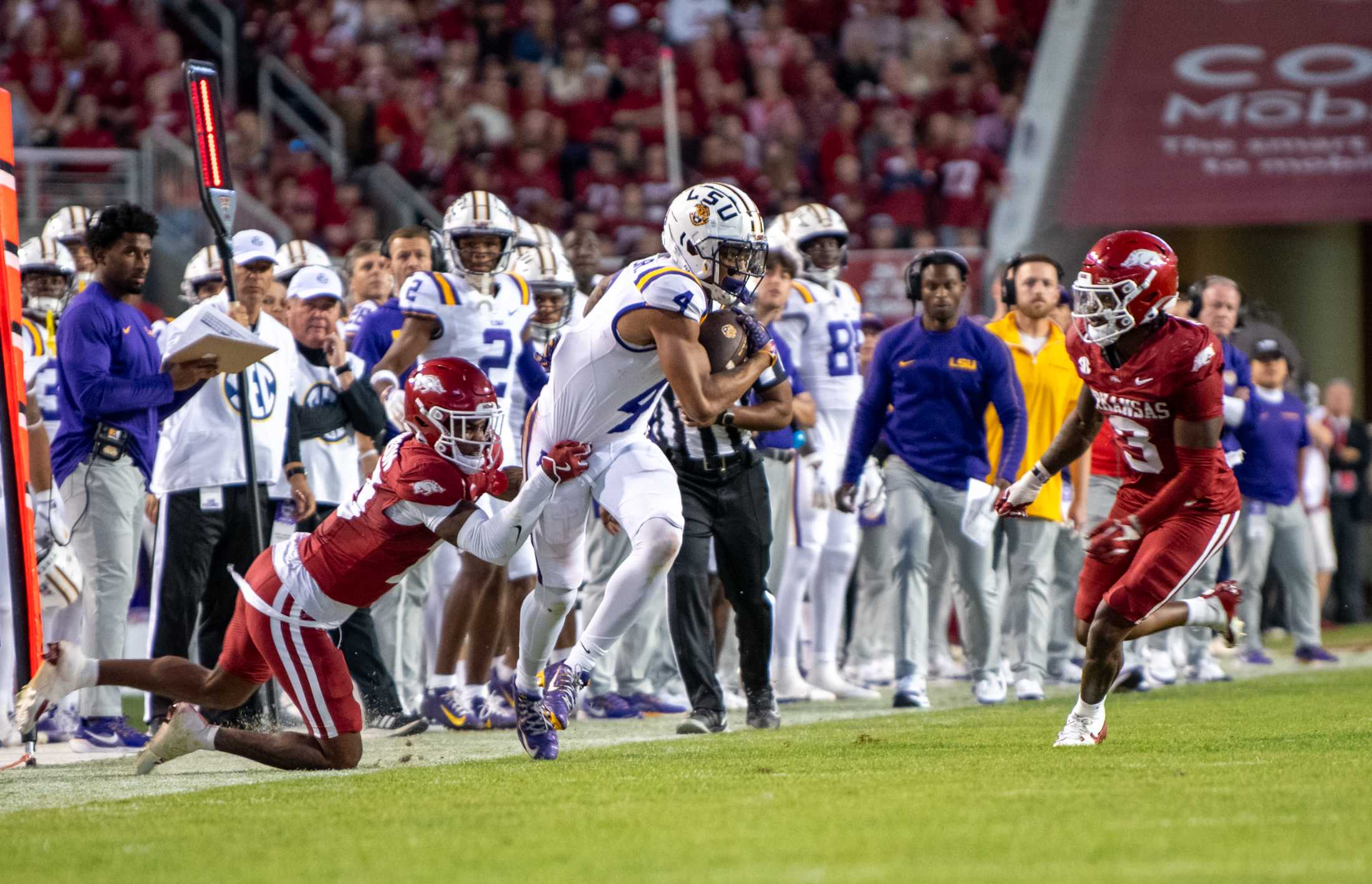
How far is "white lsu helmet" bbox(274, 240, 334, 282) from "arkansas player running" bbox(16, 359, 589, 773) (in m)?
3.80

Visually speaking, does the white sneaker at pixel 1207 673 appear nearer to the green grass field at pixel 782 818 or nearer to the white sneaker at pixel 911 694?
the white sneaker at pixel 911 694

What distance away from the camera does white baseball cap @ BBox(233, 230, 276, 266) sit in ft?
28.0

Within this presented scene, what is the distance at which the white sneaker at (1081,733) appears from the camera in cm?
645

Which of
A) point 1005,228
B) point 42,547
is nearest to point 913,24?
point 1005,228

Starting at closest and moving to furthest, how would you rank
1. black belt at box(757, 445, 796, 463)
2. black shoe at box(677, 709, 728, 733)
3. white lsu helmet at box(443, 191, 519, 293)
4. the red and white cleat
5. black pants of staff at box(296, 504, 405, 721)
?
the red and white cleat < black shoe at box(677, 709, 728, 733) < black pants of staff at box(296, 504, 405, 721) < white lsu helmet at box(443, 191, 519, 293) < black belt at box(757, 445, 796, 463)

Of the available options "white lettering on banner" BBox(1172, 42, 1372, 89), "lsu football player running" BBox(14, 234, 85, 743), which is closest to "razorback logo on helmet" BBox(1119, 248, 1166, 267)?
"lsu football player running" BBox(14, 234, 85, 743)

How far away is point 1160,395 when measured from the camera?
6352mm

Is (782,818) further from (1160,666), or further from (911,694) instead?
(1160,666)

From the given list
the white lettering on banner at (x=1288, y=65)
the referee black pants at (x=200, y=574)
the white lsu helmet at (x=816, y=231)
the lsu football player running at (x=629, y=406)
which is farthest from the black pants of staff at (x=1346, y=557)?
the referee black pants at (x=200, y=574)

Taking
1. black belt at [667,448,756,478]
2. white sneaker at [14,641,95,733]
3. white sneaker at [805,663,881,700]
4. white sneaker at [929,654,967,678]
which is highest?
black belt at [667,448,756,478]

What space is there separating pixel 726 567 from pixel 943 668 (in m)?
4.08

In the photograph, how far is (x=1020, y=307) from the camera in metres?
9.93

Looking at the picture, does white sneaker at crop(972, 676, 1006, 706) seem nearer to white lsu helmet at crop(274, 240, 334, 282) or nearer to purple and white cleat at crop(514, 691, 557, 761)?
purple and white cleat at crop(514, 691, 557, 761)

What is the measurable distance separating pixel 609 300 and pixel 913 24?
44.3 ft
